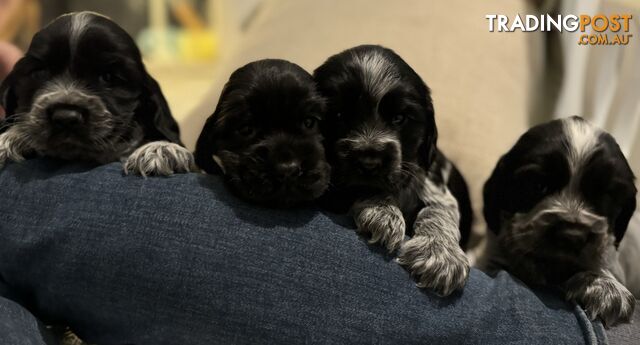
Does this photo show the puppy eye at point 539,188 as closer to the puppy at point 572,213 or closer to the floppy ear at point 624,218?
the puppy at point 572,213

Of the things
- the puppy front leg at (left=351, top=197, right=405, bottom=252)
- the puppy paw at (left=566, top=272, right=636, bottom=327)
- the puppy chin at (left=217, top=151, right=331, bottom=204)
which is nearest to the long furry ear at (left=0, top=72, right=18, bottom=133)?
the puppy chin at (left=217, top=151, right=331, bottom=204)

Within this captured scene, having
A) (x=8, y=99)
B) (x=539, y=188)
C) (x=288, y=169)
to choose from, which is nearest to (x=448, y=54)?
(x=539, y=188)

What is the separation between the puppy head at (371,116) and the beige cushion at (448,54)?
2.81ft

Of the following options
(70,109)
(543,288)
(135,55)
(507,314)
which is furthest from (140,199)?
(543,288)

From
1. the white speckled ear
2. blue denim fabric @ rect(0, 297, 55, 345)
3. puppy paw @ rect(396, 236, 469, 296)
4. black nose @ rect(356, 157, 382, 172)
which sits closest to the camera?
blue denim fabric @ rect(0, 297, 55, 345)

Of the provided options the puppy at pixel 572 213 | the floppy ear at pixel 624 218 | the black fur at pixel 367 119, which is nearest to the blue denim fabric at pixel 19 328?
the black fur at pixel 367 119

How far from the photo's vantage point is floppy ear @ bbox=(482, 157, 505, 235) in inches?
92.9

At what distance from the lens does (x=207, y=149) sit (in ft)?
7.25

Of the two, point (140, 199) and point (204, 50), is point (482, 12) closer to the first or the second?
point (140, 199)

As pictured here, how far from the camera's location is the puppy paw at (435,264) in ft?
6.21

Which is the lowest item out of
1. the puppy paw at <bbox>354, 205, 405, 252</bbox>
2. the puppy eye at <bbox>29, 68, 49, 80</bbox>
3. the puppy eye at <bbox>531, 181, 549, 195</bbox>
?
the puppy eye at <bbox>531, 181, 549, 195</bbox>

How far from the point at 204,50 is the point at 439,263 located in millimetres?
5758

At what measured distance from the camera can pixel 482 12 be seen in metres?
3.54

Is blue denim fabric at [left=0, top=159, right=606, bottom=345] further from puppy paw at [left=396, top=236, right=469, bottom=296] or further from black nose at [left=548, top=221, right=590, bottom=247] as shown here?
black nose at [left=548, top=221, right=590, bottom=247]
